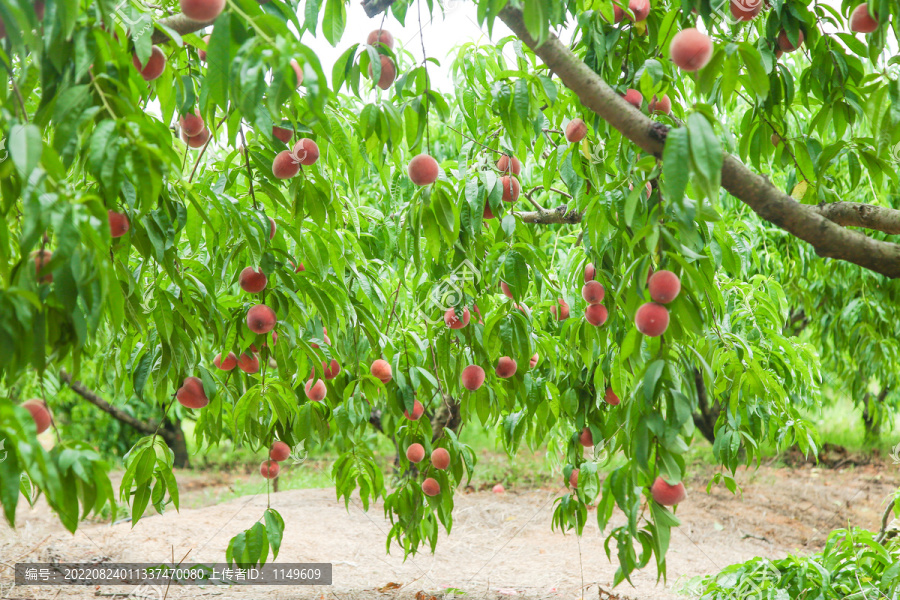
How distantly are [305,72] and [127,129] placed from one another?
20 centimetres

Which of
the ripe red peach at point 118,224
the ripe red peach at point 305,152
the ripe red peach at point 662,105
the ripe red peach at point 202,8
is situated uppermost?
the ripe red peach at point 202,8

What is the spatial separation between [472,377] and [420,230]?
1.17ft

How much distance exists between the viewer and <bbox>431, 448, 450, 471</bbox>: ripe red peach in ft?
5.45

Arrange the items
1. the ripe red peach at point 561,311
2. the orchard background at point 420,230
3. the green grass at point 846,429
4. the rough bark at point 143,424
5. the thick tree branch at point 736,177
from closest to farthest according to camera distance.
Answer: the orchard background at point 420,230 → the thick tree branch at point 736,177 → the ripe red peach at point 561,311 → the rough bark at point 143,424 → the green grass at point 846,429

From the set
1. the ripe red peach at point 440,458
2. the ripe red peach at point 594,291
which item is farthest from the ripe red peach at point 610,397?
the ripe red peach at point 594,291

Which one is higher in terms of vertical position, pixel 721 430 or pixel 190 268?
pixel 190 268

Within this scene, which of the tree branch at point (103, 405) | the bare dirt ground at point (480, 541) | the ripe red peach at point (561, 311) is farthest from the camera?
the tree branch at point (103, 405)

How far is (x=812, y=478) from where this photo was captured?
584cm

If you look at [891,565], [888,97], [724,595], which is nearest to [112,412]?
[724,595]

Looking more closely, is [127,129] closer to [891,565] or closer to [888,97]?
[888,97]

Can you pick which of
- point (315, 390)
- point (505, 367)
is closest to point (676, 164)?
point (505, 367)

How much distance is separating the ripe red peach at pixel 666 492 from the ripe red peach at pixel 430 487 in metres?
0.80

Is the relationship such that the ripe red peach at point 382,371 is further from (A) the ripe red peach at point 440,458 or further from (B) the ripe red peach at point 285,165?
(B) the ripe red peach at point 285,165

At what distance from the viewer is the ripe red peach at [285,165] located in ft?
3.92
